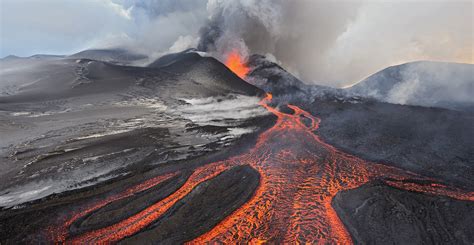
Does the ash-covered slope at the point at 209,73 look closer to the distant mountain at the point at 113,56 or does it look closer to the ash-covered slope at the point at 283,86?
the ash-covered slope at the point at 283,86

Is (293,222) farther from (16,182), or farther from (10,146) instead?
(10,146)

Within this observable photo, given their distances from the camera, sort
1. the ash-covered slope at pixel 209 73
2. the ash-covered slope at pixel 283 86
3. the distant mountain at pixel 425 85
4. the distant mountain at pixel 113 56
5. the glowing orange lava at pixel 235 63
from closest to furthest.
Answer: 1. the distant mountain at pixel 425 85
2. the ash-covered slope at pixel 283 86
3. the ash-covered slope at pixel 209 73
4. the glowing orange lava at pixel 235 63
5. the distant mountain at pixel 113 56

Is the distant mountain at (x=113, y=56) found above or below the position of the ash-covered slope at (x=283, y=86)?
above

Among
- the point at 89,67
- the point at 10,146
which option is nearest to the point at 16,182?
the point at 10,146

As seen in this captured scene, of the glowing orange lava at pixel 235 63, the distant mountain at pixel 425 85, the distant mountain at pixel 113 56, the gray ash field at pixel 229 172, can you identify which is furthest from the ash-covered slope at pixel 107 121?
the distant mountain at pixel 113 56

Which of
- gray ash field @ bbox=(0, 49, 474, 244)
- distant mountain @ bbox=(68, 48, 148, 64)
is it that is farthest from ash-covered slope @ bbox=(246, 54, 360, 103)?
distant mountain @ bbox=(68, 48, 148, 64)

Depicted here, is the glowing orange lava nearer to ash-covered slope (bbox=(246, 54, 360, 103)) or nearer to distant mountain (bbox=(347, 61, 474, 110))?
ash-covered slope (bbox=(246, 54, 360, 103))
